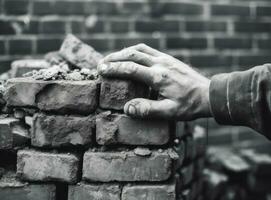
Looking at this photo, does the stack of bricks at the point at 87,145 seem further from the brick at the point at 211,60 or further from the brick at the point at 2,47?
the brick at the point at 211,60

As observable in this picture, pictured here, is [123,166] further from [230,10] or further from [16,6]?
[230,10]

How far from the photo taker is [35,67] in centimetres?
185

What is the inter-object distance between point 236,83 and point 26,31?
74.7 inches

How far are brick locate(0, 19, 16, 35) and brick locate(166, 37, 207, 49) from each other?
122 centimetres

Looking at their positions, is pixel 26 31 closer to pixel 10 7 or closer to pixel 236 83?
pixel 10 7

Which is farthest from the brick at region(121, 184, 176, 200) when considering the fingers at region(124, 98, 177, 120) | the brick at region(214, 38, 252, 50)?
the brick at region(214, 38, 252, 50)

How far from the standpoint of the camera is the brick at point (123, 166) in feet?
4.56

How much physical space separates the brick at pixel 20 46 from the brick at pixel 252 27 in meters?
1.75

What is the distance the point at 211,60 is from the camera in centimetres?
319

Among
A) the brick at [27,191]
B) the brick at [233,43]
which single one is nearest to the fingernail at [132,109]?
the brick at [27,191]

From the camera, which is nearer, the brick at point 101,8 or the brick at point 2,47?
the brick at point 2,47

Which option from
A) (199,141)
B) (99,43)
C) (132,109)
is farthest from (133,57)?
(99,43)

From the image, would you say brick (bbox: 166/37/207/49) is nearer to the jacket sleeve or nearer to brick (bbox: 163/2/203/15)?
brick (bbox: 163/2/203/15)

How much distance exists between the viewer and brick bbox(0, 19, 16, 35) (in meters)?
2.71
